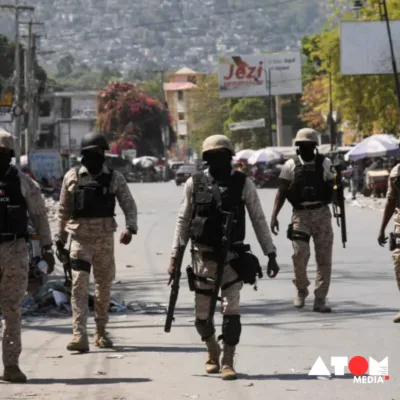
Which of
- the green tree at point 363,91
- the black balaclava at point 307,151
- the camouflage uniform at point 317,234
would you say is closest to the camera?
the black balaclava at point 307,151

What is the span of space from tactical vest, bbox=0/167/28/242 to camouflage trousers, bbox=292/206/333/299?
438 centimetres

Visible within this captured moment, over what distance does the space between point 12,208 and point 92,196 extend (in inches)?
61.8

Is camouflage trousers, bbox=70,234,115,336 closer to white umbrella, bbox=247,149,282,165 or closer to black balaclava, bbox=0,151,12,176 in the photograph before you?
black balaclava, bbox=0,151,12,176

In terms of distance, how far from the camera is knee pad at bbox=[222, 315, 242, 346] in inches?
368

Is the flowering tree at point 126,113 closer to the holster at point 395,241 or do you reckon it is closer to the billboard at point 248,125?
the billboard at point 248,125

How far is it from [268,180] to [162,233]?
43347 millimetres

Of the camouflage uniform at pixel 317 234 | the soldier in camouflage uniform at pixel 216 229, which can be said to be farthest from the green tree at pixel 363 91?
the soldier in camouflage uniform at pixel 216 229

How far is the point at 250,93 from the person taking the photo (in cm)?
10625

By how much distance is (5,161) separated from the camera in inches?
378

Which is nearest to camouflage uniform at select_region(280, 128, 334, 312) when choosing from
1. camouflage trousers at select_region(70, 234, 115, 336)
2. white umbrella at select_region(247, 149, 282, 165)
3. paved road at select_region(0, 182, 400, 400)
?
paved road at select_region(0, 182, 400, 400)

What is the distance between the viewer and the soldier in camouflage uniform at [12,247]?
31.3ft

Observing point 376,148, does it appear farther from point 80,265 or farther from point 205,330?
point 205,330

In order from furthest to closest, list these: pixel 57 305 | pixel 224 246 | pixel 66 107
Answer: pixel 66 107
pixel 57 305
pixel 224 246

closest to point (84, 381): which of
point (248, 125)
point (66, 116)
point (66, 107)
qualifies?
point (248, 125)
